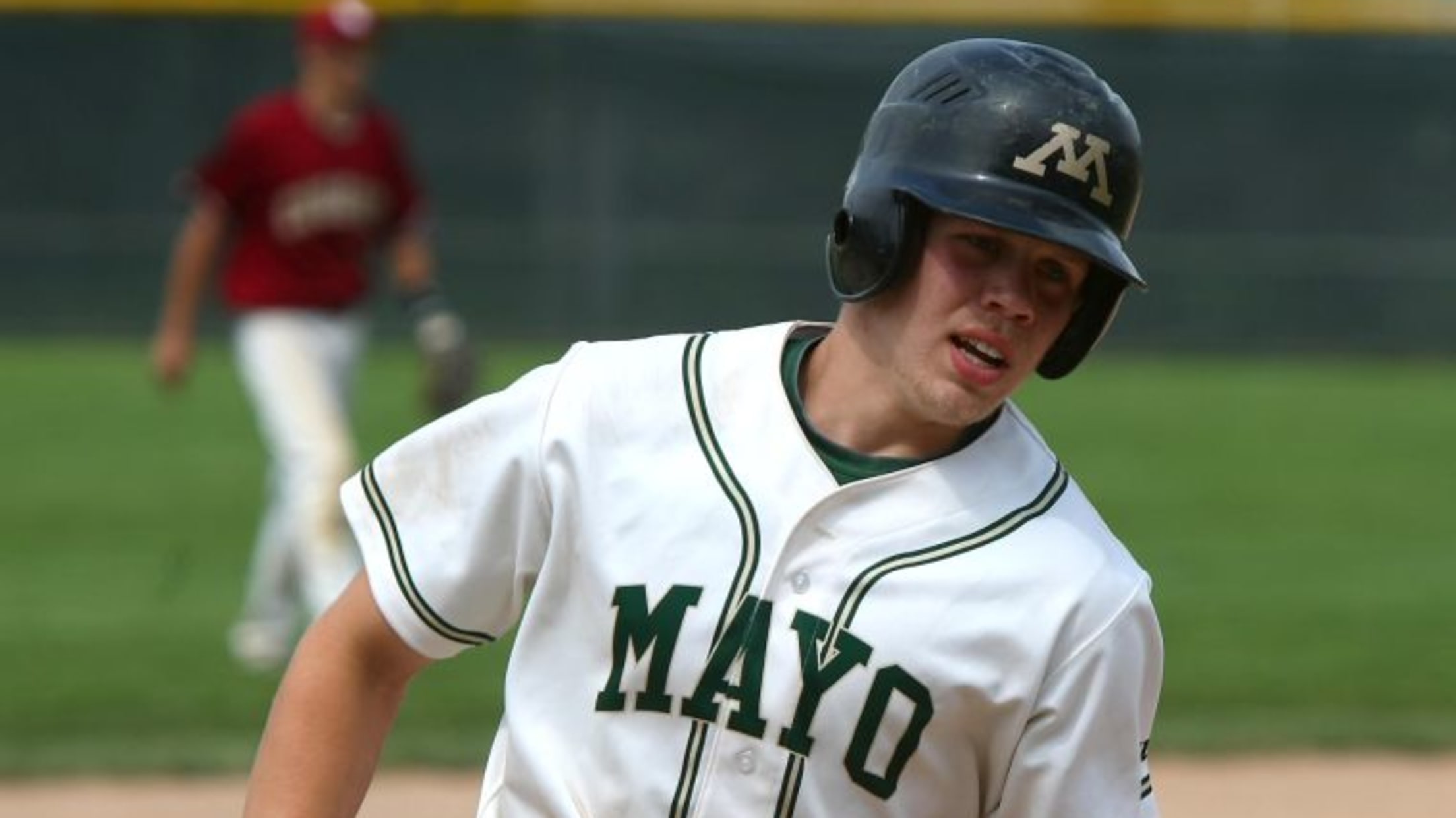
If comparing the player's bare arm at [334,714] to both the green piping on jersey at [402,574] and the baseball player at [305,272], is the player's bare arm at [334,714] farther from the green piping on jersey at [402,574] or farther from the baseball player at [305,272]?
the baseball player at [305,272]

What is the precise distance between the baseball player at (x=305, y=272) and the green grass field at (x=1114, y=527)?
494mm

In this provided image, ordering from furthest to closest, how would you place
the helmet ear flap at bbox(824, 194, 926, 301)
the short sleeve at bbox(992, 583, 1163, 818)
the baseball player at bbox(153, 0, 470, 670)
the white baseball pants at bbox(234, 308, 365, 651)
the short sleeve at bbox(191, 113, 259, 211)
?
the short sleeve at bbox(191, 113, 259, 211), the baseball player at bbox(153, 0, 470, 670), the white baseball pants at bbox(234, 308, 365, 651), the helmet ear flap at bbox(824, 194, 926, 301), the short sleeve at bbox(992, 583, 1163, 818)

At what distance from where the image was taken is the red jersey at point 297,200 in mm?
7578

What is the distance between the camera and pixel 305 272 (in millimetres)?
7602

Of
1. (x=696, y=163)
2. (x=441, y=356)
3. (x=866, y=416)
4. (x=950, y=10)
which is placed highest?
(x=866, y=416)

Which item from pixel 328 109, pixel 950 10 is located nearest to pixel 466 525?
pixel 328 109

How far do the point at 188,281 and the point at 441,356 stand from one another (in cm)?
80

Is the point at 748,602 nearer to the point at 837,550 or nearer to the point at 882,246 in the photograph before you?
the point at 837,550

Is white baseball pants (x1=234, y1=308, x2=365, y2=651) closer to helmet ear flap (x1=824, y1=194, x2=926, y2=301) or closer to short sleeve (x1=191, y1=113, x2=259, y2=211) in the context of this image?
short sleeve (x1=191, y1=113, x2=259, y2=211)

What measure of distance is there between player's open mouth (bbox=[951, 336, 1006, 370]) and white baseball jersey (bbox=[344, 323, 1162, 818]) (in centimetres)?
13

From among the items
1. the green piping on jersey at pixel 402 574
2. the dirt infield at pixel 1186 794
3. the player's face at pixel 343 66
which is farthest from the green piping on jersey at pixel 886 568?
the player's face at pixel 343 66

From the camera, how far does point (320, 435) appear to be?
7.24 m

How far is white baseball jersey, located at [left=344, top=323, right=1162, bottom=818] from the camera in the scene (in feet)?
8.08

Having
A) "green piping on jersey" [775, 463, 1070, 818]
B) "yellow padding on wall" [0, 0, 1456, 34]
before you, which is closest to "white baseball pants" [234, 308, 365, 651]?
"green piping on jersey" [775, 463, 1070, 818]
